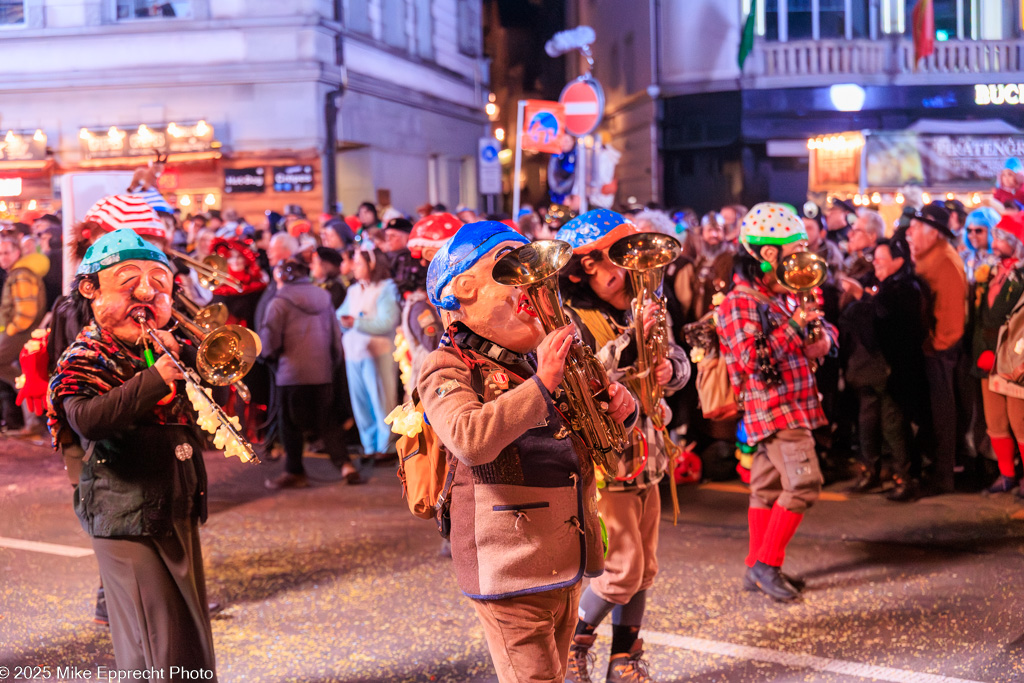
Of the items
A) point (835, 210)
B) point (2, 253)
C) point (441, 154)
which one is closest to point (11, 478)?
point (2, 253)

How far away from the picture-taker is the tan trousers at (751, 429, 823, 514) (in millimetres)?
4961

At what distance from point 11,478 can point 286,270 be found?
2997 mm

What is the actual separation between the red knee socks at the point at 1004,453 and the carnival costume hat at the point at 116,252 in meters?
5.81

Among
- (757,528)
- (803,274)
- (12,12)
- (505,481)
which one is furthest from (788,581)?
(12,12)

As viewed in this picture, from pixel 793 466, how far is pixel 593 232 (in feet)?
5.72

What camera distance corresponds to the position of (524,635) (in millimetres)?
2846

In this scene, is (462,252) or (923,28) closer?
(462,252)

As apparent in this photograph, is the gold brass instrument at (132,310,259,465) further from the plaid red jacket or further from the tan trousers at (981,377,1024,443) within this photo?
the tan trousers at (981,377,1024,443)

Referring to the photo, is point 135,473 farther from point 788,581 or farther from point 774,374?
point 788,581

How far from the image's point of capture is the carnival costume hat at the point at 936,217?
23.5 feet

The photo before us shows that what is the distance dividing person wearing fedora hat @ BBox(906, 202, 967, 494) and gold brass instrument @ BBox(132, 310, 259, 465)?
17.8 ft

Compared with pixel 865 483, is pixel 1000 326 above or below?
above

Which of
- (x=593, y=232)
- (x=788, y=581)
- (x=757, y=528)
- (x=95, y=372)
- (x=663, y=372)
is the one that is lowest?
(x=788, y=581)

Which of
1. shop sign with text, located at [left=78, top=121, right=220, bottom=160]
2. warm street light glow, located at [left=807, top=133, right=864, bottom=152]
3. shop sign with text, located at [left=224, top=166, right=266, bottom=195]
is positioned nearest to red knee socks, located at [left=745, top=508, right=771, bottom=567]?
warm street light glow, located at [left=807, top=133, right=864, bottom=152]
